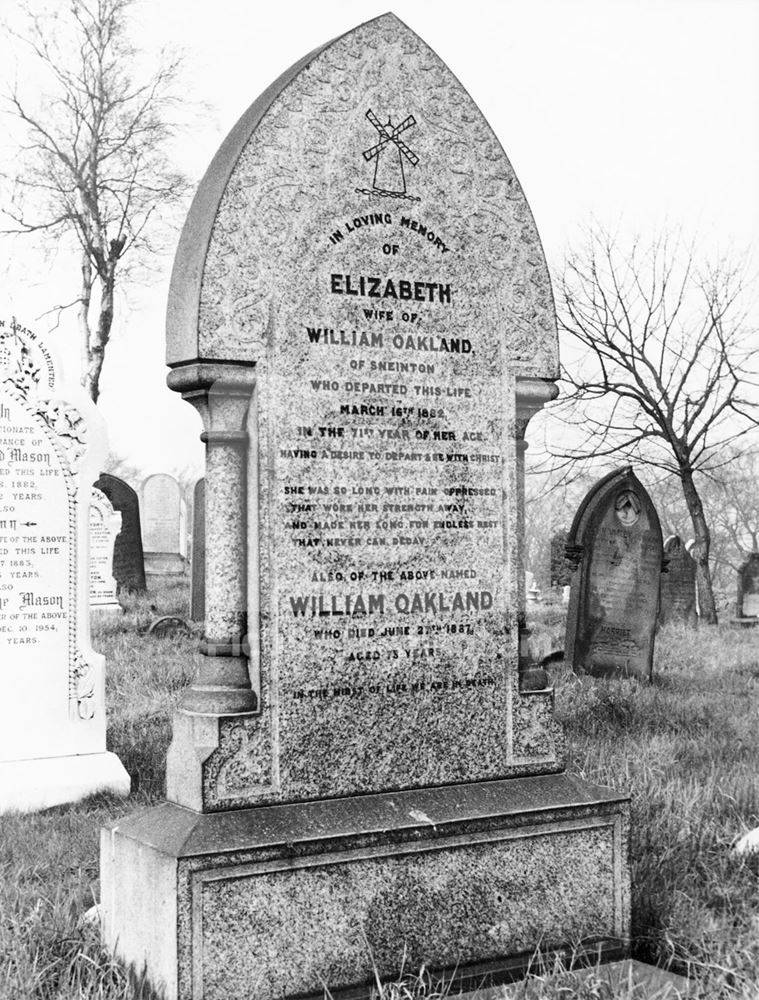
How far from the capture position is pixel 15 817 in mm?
6859

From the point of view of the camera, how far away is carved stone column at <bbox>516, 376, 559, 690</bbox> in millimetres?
4648

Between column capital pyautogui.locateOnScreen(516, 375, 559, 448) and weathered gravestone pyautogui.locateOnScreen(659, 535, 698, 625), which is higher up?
column capital pyautogui.locateOnScreen(516, 375, 559, 448)

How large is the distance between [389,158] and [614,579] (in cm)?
729

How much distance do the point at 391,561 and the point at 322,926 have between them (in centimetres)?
119

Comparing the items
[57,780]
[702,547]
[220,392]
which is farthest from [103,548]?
[220,392]

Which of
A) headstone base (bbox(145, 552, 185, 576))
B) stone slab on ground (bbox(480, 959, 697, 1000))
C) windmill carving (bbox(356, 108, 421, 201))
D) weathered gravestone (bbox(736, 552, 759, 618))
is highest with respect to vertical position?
Answer: windmill carving (bbox(356, 108, 421, 201))

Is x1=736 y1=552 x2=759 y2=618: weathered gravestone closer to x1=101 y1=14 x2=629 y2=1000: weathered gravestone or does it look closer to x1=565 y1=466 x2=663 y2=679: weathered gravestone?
x1=565 y1=466 x2=663 y2=679: weathered gravestone

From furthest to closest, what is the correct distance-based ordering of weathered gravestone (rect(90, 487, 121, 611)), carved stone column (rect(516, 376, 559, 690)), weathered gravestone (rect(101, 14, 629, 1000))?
weathered gravestone (rect(90, 487, 121, 611)) → carved stone column (rect(516, 376, 559, 690)) → weathered gravestone (rect(101, 14, 629, 1000))

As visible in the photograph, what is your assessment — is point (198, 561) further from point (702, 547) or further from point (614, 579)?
point (702, 547)

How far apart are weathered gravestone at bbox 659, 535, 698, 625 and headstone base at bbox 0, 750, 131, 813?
12.6 meters

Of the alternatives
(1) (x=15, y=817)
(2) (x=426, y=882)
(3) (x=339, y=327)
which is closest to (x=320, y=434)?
(3) (x=339, y=327)

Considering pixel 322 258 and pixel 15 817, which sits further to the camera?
pixel 15 817

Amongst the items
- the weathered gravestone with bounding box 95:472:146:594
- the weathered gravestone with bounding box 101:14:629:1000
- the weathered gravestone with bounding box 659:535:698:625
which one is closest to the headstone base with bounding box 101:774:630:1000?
the weathered gravestone with bounding box 101:14:629:1000

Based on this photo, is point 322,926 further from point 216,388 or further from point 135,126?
point 135,126
